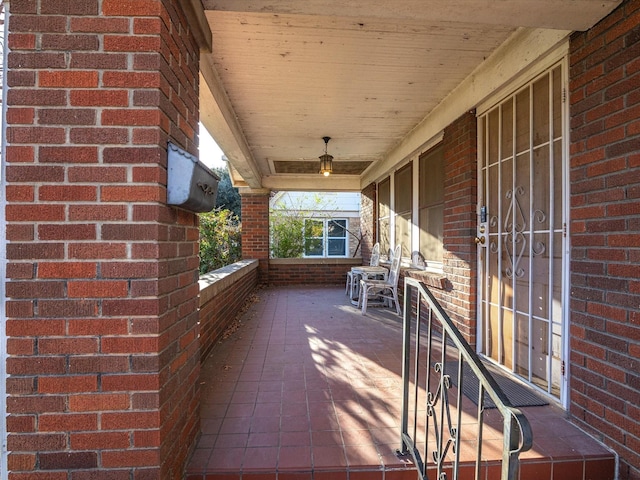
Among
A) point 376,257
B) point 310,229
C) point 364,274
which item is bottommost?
point 364,274

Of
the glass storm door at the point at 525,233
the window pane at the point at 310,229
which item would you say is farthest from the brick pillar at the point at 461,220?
the window pane at the point at 310,229

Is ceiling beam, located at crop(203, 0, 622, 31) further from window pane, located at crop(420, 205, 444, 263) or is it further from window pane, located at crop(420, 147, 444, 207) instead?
window pane, located at crop(420, 205, 444, 263)

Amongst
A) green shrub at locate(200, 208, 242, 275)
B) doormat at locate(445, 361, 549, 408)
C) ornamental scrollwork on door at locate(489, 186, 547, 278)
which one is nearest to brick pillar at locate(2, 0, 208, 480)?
doormat at locate(445, 361, 549, 408)

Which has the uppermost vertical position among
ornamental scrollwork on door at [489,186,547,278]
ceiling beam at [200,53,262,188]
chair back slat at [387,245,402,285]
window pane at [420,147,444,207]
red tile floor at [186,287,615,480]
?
ceiling beam at [200,53,262,188]

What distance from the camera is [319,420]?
6.51 ft

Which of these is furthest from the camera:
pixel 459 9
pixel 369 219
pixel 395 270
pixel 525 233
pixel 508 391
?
pixel 369 219

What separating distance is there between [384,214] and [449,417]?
5388 millimetres

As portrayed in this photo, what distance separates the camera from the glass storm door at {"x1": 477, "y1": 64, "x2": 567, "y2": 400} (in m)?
2.19

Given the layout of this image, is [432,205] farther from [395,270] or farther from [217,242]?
[217,242]

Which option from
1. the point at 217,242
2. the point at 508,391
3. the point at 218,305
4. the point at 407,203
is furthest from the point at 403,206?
the point at 217,242

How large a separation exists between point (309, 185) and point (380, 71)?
190 inches

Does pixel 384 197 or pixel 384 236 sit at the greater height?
pixel 384 197

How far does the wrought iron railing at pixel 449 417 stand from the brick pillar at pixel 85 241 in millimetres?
1120

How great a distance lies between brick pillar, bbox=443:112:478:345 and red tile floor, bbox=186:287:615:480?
29.1 inches
